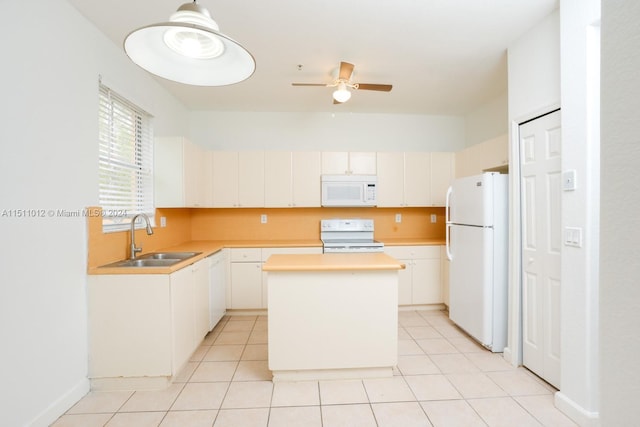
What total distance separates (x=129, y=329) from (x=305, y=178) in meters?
2.50

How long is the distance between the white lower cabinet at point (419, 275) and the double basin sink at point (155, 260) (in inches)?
94.2

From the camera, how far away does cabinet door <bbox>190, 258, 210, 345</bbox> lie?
101 inches

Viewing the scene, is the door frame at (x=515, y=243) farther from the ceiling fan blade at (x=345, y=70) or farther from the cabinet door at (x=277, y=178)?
the cabinet door at (x=277, y=178)

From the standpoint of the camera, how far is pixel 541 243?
2158mm

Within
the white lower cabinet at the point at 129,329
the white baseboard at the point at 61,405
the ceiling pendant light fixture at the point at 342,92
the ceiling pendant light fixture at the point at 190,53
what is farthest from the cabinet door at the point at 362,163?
the white baseboard at the point at 61,405

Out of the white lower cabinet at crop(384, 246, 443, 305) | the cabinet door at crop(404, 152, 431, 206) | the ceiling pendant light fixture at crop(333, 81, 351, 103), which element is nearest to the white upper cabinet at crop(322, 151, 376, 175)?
the cabinet door at crop(404, 152, 431, 206)

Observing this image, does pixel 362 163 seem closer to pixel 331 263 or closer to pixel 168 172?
pixel 331 263

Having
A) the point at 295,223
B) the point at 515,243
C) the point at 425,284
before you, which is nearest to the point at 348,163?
the point at 295,223

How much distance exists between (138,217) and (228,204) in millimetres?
1208

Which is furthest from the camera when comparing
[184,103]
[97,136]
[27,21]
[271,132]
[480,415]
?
[271,132]

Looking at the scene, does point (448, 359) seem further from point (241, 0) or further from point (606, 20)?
point (241, 0)

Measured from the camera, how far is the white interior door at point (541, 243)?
2041 mm

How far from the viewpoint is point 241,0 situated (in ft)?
6.31

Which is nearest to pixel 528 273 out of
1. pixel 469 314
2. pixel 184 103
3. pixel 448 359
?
pixel 469 314
